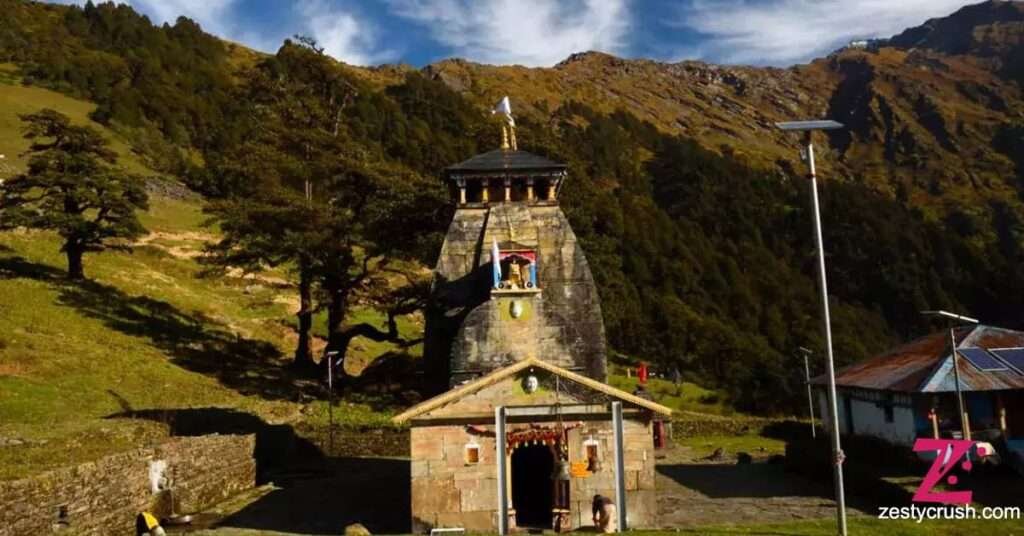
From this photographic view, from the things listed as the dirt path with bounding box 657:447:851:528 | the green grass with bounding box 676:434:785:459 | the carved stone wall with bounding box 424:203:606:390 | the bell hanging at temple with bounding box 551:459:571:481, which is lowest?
the dirt path with bounding box 657:447:851:528

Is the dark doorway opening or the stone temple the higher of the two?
the stone temple

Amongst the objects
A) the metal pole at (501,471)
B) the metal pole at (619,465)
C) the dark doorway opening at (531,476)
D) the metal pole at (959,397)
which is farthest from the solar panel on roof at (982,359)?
the metal pole at (501,471)

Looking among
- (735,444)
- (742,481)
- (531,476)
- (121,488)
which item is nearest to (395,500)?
(531,476)

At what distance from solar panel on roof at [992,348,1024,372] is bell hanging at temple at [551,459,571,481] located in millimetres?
18675

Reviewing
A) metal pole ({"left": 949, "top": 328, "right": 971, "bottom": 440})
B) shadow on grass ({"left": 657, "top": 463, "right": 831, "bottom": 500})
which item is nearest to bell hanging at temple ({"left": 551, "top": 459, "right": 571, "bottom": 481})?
shadow on grass ({"left": 657, "top": 463, "right": 831, "bottom": 500})

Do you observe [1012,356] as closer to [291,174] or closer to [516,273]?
[516,273]

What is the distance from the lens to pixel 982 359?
93.9 ft

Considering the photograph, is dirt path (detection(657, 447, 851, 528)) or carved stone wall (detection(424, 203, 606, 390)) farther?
carved stone wall (detection(424, 203, 606, 390))

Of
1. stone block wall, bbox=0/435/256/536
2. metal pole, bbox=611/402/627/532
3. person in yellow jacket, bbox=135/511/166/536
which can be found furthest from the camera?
metal pole, bbox=611/402/627/532

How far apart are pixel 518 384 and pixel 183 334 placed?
2985 centimetres

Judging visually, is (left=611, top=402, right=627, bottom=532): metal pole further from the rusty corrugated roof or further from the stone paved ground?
the rusty corrugated roof

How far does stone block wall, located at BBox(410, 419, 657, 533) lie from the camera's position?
71.6 ft

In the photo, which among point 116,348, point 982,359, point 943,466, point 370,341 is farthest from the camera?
point 370,341

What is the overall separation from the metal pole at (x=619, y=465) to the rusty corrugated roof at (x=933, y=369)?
12151 millimetres
